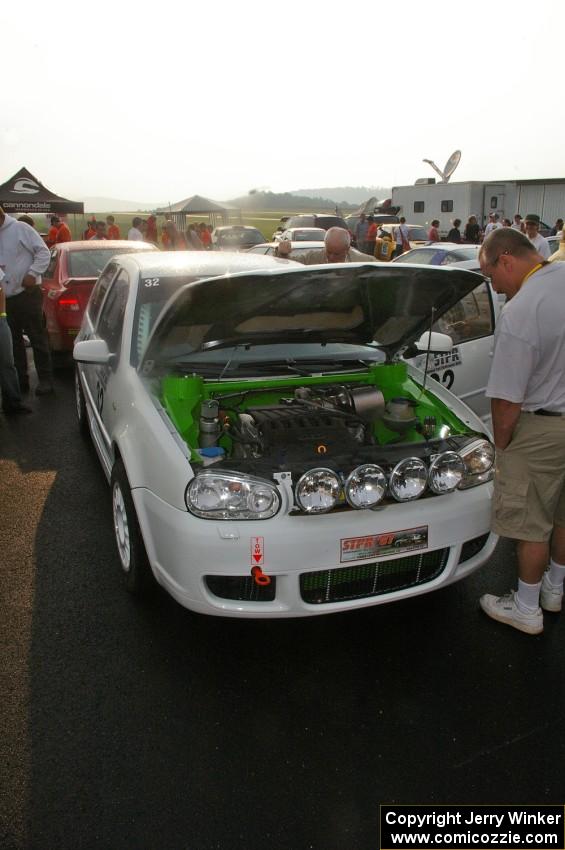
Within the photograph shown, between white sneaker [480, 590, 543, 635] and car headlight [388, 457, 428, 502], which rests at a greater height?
car headlight [388, 457, 428, 502]

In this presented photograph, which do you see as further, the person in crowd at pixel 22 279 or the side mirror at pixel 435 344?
the person in crowd at pixel 22 279

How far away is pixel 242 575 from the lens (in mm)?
2682

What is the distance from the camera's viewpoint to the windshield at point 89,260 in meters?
8.53

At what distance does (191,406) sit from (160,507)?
0.65m

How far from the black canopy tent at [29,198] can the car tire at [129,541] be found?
70.0ft

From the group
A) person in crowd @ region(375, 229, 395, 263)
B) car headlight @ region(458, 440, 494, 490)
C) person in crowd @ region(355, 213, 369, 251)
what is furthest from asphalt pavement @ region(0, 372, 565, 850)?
person in crowd @ region(355, 213, 369, 251)

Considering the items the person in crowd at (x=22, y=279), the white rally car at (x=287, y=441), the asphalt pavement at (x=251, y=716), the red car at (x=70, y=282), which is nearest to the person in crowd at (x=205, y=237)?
the red car at (x=70, y=282)

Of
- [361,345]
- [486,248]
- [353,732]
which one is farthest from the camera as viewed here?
[361,345]

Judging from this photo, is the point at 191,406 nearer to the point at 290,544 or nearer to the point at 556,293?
the point at 290,544

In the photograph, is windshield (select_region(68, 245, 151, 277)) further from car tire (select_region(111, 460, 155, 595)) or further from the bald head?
car tire (select_region(111, 460, 155, 595))

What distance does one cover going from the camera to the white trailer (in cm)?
2558

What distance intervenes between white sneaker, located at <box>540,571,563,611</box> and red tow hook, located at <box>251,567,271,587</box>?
161cm

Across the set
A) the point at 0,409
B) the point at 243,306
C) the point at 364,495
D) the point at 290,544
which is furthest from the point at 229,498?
the point at 0,409

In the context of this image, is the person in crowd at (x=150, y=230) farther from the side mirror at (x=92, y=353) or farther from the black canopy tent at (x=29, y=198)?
the side mirror at (x=92, y=353)
